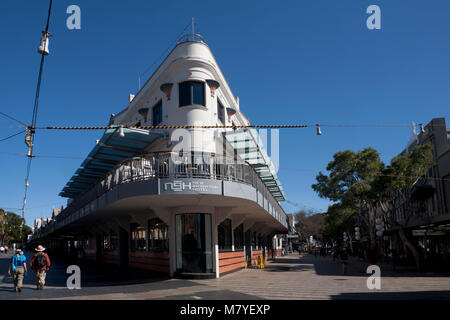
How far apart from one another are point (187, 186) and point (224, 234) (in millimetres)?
7551

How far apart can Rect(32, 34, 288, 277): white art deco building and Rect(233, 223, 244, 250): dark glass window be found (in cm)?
7

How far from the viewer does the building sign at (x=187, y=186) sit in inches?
593

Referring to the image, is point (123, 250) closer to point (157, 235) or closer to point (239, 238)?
point (157, 235)

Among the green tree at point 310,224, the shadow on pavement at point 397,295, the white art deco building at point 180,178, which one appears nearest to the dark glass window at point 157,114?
the white art deco building at point 180,178

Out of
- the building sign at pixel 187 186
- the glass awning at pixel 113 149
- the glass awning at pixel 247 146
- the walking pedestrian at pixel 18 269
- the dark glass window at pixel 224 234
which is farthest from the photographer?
the glass awning at pixel 247 146

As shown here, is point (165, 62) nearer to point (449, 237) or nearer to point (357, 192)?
point (357, 192)

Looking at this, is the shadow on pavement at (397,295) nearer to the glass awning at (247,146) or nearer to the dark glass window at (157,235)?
the dark glass window at (157,235)

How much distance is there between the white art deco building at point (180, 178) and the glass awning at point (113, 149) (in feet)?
0.20

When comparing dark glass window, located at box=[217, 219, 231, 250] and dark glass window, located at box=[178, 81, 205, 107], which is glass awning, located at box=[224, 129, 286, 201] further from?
dark glass window, located at box=[217, 219, 231, 250]

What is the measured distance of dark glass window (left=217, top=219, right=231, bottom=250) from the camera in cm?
2072

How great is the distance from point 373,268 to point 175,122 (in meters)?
14.4

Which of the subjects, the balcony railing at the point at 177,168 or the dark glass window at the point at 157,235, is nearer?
the balcony railing at the point at 177,168

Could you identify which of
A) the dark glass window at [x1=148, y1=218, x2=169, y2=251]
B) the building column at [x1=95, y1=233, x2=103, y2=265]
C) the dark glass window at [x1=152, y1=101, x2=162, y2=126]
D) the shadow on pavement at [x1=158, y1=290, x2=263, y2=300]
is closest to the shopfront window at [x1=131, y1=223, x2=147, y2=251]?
the dark glass window at [x1=148, y1=218, x2=169, y2=251]
